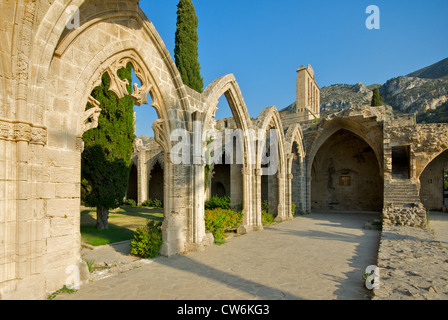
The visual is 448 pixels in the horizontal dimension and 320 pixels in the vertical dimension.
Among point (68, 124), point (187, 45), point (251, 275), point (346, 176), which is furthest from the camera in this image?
point (346, 176)

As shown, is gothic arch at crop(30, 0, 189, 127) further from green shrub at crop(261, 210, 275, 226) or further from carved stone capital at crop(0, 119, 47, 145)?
green shrub at crop(261, 210, 275, 226)

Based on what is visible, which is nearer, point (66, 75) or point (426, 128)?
point (66, 75)

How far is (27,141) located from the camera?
313 centimetres

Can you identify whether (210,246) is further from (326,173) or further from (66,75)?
(326,173)

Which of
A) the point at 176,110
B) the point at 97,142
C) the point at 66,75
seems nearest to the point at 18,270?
the point at 66,75

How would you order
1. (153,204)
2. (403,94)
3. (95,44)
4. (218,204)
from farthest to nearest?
1. (403,94)
2. (153,204)
3. (218,204)
4. (95,44)

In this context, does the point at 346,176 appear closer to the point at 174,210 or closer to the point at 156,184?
the point at 156,184

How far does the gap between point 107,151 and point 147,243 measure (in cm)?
418

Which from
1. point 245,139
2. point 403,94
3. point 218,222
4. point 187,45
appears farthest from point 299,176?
point 403,94

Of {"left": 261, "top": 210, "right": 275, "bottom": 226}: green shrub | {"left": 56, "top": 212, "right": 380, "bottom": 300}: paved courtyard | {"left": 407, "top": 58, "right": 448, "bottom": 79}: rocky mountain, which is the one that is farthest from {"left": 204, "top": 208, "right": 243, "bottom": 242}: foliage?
{"left": 407, "top": 58, "right": 448, "bottom": 79}: rocky mountain

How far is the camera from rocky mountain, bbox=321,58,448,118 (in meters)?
47.2

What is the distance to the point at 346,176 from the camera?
18547 mm

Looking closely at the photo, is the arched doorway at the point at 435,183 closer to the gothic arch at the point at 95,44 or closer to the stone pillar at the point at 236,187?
the stone pillar at the point at 236,187
